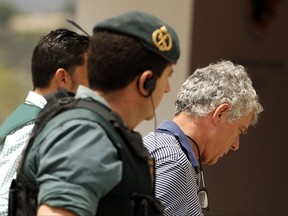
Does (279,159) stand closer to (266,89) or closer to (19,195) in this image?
(266,89)

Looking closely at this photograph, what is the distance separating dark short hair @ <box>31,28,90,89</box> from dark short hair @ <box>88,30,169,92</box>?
84 centimetres

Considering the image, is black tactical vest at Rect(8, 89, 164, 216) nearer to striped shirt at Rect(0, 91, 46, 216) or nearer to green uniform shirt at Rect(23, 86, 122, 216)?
green uniform shirt at Rect(23, 86, 122, 216)

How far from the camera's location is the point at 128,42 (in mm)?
1928

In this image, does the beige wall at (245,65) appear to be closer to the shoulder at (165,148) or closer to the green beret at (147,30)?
the shoulder at (165,148)

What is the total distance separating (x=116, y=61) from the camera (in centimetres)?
191

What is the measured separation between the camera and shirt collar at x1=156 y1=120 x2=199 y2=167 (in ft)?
9.24

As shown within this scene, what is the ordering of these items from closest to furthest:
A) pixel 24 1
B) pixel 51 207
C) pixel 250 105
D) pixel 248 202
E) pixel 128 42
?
pixel 51 207, pixel 128 42, pixel 250 105, pixel 24 1, pixel 248 202

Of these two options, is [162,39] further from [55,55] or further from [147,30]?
[55,55]

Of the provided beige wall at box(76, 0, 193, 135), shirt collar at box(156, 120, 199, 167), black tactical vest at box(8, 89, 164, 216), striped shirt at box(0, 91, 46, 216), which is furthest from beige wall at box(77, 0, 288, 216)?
black tactical vest at box(8, 89, 164, 216)

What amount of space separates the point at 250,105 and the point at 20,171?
1.12m

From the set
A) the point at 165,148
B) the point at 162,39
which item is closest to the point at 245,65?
the point at 165,148

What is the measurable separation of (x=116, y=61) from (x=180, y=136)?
3.21 feet

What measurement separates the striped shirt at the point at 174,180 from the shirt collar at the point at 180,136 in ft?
0.11

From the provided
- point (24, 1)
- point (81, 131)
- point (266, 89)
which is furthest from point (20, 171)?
point (266, 89)
